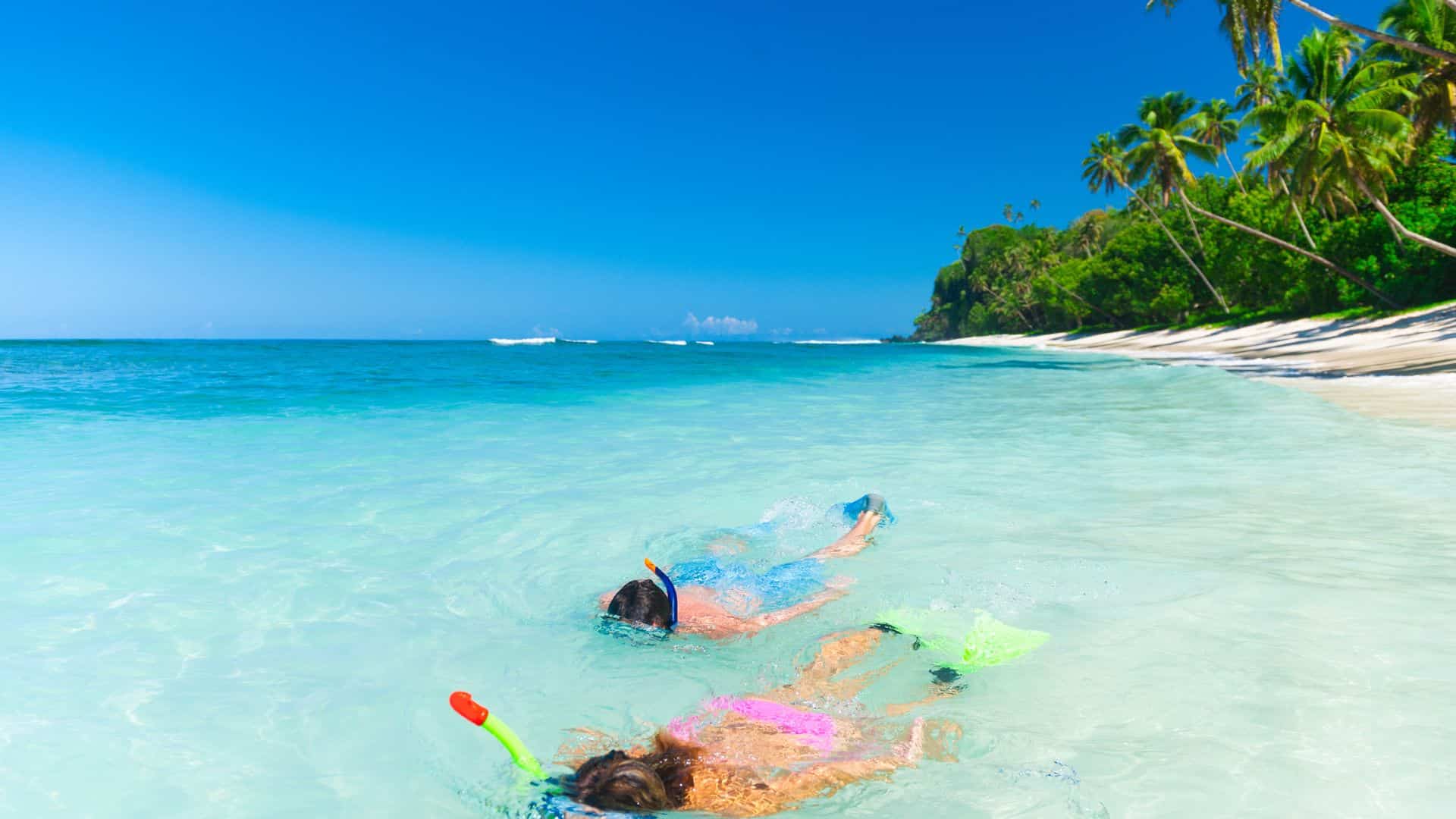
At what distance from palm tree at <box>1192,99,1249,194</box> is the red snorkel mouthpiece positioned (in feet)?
186

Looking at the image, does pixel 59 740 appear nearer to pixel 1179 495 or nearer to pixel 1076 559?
pixel 1076 559

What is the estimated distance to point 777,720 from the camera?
10.6 ft

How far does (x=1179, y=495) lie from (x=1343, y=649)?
4.04 metres

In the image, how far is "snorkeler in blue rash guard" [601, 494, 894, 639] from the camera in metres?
4.41

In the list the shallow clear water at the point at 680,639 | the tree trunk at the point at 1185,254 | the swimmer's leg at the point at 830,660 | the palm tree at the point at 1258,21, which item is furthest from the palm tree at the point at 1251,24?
the tree trunk at the point at 1185,254

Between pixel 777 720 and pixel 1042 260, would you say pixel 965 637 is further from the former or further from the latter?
pixel 1042 260

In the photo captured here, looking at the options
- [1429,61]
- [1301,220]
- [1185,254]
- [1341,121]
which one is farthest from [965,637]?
[1185,254]

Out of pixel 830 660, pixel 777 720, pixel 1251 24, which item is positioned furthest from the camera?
pixel 1251 24

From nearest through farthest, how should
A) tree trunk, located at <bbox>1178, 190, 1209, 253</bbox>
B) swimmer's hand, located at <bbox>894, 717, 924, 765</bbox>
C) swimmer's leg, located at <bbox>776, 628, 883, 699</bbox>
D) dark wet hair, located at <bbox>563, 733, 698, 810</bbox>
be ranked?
dark wet hair, located at <bbox>563, 733, 698, 810</bbox>, swimmer's hand, located at <bbox>894, 717, 924, 765</bbox>, swimmer's leg, located at <bbox>776, 628, 883, 699</bbox>, tree trunk, located at <bbox>1178, 190, 1209, 253</bbox>

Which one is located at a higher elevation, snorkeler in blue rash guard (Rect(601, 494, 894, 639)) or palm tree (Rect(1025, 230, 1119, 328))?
palm tree (Rect(1025, 230, 1119, 328))

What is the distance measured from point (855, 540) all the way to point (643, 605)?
229 cm

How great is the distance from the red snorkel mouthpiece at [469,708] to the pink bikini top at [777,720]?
0.92 m

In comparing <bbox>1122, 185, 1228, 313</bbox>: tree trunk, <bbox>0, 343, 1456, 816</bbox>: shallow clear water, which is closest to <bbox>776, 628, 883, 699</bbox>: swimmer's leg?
<bbox>0, 343, 1456, 816</bbox>: shallow clear water

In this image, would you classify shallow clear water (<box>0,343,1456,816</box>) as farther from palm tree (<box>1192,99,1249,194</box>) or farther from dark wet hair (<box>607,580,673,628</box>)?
palm tree (<box>1192,99,1249,194</box>)
